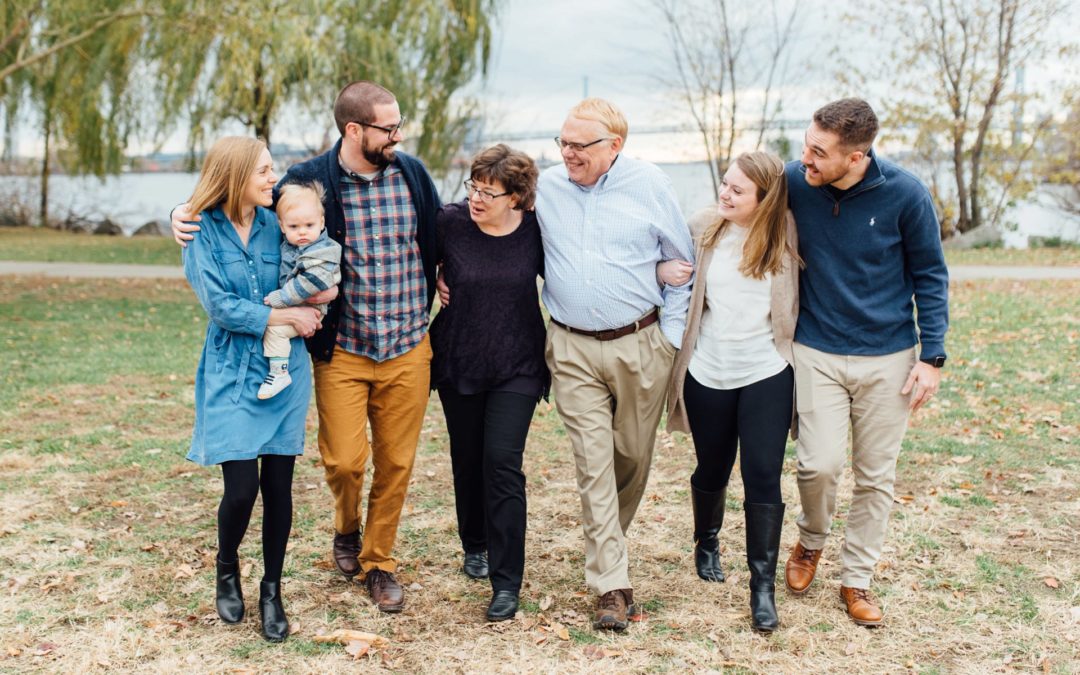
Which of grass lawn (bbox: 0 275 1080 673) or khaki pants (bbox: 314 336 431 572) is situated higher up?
khaki pants (bbox: 314 336 431 572)

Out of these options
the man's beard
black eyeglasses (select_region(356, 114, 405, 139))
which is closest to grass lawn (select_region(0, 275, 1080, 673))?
the man's beard

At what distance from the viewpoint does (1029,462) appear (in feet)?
19.7

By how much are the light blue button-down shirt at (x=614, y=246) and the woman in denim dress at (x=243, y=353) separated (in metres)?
1.00

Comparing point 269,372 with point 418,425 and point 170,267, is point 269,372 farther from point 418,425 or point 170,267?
point 170,267

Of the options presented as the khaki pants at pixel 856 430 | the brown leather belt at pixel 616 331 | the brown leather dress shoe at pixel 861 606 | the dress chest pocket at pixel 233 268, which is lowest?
the brown leather dress shoe at pixel 861 606

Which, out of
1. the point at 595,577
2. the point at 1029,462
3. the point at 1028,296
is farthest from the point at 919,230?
the point at 1028,296

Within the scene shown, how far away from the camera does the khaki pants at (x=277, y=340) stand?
3.67 m

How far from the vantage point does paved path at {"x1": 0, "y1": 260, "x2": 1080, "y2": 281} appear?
52.8 ft

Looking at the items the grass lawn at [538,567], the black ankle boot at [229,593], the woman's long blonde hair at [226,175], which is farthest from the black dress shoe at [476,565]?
the woman's long blonde hair at [226,175]

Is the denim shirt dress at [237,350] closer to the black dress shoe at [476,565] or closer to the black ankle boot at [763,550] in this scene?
the black dress shoe at [476,565]

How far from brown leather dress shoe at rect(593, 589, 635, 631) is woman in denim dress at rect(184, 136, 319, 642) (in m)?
1.22

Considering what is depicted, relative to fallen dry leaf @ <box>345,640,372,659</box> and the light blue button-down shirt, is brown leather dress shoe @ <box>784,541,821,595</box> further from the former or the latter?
fallen dry leaf @ <box>345,640,372,659</box>

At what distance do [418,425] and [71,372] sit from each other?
18.8ft

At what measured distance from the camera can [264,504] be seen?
12.3 ft
